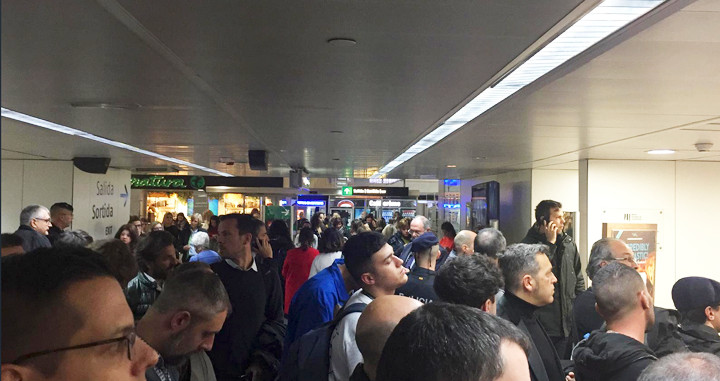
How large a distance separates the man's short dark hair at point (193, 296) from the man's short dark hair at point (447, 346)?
1102 millimetres

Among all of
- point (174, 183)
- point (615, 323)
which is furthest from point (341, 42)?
point (174, 183)

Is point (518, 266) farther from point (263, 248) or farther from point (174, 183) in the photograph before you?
point (174, 183)

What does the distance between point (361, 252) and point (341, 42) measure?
1.24 m

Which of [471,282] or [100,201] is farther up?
[100,201]

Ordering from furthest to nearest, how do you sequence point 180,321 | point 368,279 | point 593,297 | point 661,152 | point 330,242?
A: point 661,152 → point 330,242 → point 593,297 → point 368,279 → point 180,321

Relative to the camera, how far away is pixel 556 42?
3.29 m

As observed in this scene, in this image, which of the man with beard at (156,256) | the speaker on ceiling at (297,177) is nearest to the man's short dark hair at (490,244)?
the man with beard at (156,256)

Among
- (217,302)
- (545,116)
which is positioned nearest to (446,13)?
(217,302)

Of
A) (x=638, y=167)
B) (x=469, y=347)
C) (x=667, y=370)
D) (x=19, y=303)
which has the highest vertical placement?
(x=638, y=167)

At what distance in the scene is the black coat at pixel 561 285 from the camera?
21.4ft

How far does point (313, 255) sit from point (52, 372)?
6219mm

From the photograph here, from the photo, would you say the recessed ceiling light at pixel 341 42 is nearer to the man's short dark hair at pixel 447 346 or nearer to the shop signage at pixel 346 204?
the man's short dark hair at pixel 447 346

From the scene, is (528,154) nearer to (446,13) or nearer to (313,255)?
(313,255)

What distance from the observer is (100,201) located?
14.3m
